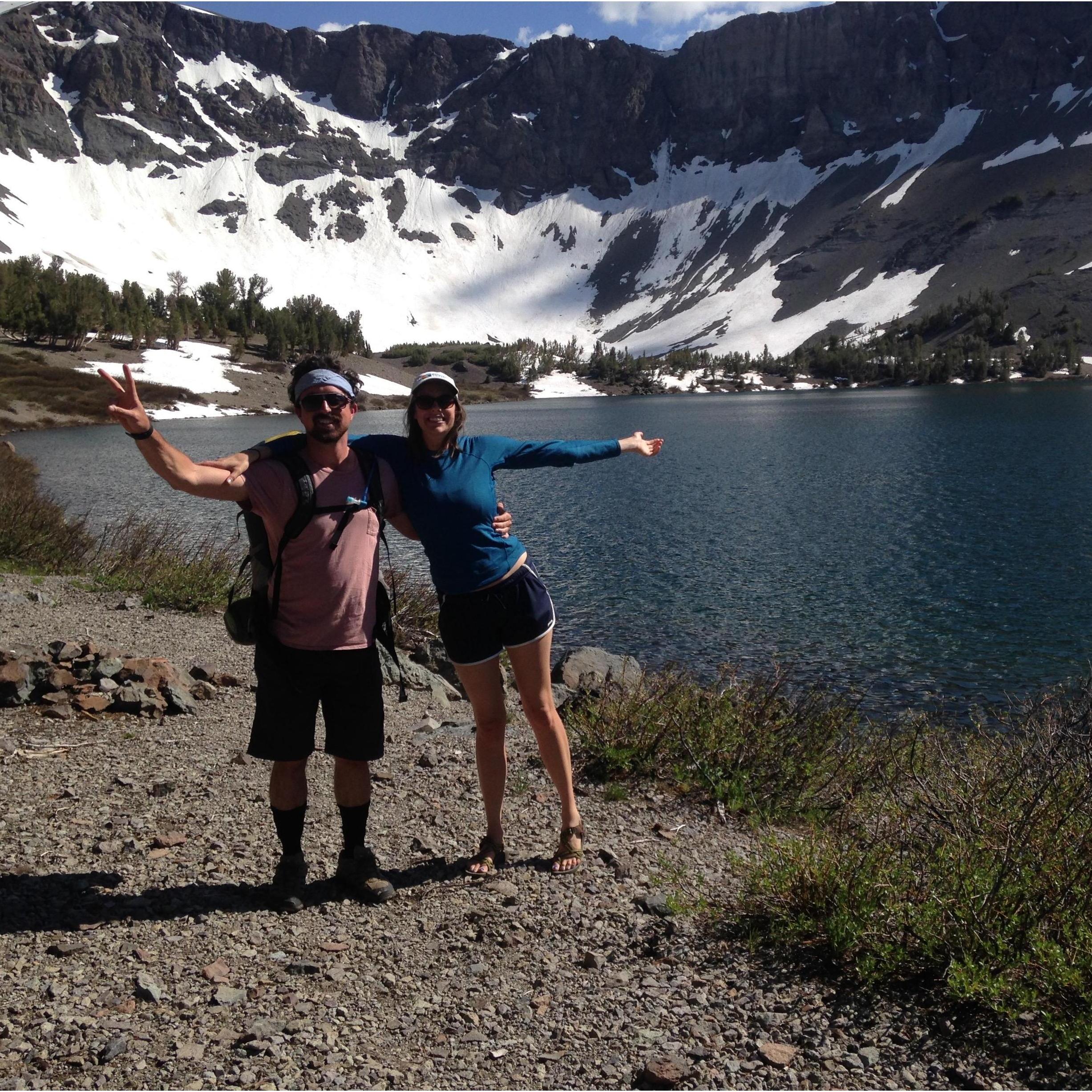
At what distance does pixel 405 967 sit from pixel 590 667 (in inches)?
322

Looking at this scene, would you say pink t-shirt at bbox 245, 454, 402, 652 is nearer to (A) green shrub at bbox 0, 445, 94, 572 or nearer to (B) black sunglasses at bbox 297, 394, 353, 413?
(B) black sunglasses at bbox 297, 394, 353, 413

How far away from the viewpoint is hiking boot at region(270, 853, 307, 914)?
4.75 metres

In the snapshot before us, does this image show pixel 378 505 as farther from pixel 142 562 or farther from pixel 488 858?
pixel 142 562

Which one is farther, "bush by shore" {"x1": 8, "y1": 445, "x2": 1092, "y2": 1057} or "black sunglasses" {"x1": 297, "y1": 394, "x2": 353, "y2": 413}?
"black sunglasses" {"x1": 297, "y1": 394, "x2": 353, "y2": 413}

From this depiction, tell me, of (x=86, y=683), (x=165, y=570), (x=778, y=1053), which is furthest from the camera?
(x=165, y=570)

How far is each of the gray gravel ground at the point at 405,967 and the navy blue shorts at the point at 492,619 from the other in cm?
133

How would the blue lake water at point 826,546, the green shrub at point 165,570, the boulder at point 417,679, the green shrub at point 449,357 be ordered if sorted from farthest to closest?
the green shrub at point 449,357 < the blue lake water at point 826,546 < the green shrub at point 165,570 < the boulder at point 417,679

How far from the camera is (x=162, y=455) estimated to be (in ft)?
13.2

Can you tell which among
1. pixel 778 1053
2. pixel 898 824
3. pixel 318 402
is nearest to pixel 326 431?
pixel 318 402

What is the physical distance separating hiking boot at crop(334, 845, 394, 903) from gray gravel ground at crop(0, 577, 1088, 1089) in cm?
10

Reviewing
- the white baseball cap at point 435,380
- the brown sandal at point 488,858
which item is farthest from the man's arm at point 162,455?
the brown sandal at point 488,858

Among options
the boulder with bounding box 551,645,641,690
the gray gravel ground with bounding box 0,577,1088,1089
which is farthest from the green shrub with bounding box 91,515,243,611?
the gray gravel ground with bounding box 0,577,1088,1089

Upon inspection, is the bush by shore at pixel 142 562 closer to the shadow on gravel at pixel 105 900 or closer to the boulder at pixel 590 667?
the boulder at pixel 590 667

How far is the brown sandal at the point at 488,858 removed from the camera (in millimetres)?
5219
